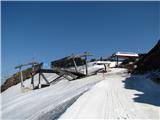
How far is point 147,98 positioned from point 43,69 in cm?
2101

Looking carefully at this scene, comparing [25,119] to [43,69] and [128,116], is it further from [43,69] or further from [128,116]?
[43,69]

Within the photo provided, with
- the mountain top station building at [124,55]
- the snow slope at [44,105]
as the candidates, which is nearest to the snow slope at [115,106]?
the snow slope at [44,105]

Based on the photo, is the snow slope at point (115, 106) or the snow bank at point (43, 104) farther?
the snow bank at point (43, 104)

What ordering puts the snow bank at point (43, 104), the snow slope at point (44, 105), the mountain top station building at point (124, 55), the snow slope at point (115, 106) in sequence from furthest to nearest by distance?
the mountain top station building at point (124, 55)
the snow bank at point (43, 104)
the snow slope at point (44, 105)
the snow slope at point (115, 106)

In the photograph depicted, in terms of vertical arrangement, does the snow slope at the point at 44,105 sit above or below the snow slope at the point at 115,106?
below

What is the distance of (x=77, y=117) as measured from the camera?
12500 millimetres

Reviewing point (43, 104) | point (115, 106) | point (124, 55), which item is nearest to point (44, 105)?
point (43, 104)

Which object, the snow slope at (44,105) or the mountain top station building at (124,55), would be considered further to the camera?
the mountain top station building at (124,55)

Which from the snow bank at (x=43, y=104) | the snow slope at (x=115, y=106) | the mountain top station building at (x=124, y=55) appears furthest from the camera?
the mountain top station building at (x=124, y=55)

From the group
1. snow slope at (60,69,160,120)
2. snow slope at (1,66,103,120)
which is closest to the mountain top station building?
snow slope at (1,66,103,120)

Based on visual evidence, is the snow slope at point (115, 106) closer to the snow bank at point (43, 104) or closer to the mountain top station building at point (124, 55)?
the snow bank at point (43, 104)

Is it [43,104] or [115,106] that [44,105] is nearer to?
[43,104]

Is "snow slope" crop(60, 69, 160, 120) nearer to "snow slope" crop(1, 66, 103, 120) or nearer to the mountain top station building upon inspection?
"snow slope" crop(1, 66, 103, 120)

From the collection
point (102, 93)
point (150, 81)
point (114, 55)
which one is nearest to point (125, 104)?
point (102, 93)
